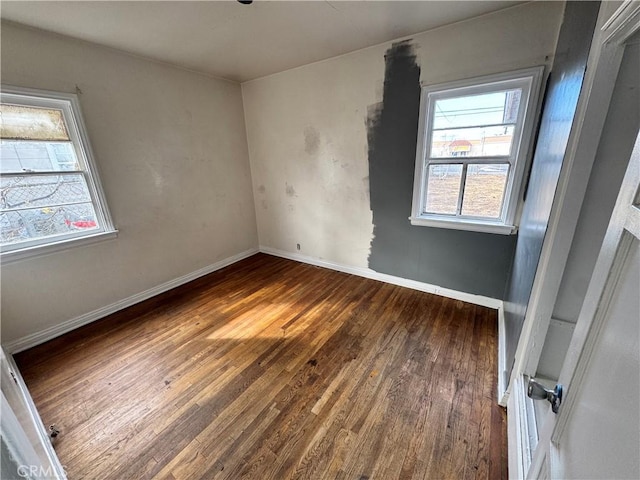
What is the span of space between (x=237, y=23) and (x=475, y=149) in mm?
2341

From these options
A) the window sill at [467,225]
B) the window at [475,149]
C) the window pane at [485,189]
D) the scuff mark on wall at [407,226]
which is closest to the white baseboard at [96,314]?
the scuff mark on wall at [407,226]

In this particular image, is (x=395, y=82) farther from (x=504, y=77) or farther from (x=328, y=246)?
(x=328, y=246)

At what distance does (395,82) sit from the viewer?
2.54 meters

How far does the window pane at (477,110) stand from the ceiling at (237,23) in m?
0.62

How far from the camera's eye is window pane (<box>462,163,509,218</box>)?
90.8 inches

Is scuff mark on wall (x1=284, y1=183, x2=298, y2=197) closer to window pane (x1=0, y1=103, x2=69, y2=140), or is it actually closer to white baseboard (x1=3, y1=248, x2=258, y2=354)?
white baseboard (x1=3, y1=248, x2=258, y2=354)

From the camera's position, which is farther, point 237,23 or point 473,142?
point 473,142

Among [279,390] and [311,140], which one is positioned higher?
[311,140]

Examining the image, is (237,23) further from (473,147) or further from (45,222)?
(45,222)

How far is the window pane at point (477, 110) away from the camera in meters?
2.14

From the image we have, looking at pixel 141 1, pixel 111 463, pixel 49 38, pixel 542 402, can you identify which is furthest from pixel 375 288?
pixel 49 38

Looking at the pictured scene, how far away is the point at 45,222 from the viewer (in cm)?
230

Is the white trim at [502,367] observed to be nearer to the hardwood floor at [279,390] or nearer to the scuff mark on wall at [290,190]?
the hardwood floor at [279,390]

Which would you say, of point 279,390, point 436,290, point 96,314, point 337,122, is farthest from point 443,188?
point 96,314
